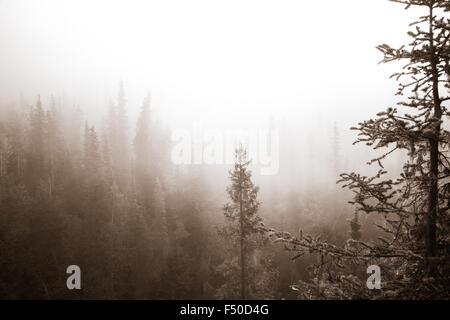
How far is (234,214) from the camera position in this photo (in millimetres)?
18328

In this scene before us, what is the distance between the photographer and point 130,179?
2176 inches

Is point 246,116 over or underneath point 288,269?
over

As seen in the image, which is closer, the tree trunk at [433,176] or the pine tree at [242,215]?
the tree trunk at [433,176]

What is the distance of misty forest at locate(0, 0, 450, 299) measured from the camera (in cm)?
508

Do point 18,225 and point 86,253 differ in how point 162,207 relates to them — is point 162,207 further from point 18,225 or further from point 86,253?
point 18,225

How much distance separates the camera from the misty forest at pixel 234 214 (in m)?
5.08

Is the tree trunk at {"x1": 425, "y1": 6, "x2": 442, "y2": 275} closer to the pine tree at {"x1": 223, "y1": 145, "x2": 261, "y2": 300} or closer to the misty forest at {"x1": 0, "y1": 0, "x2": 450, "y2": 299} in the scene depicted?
the misty forest at {"x1": 0, "y1": 0, "x2": 450, "y2": 299}
